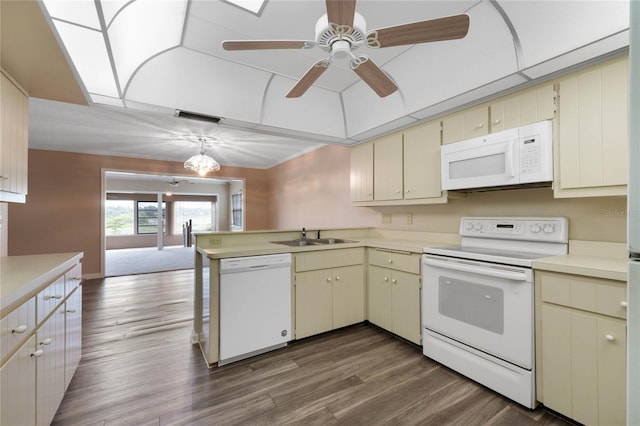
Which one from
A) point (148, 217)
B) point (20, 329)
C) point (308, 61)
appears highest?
point (308, 61)

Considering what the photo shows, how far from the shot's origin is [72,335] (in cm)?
190

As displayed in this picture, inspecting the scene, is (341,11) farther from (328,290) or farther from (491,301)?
(328,290)

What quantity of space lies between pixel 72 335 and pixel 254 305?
4.10 feet

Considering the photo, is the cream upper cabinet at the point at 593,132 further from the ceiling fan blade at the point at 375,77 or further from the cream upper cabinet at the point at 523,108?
the ceiling fan blade at the point at 375,77

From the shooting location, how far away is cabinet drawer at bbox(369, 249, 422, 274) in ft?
8.13

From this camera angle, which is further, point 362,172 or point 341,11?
point 362,172

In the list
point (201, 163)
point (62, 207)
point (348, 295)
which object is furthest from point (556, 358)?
point (62, 207)

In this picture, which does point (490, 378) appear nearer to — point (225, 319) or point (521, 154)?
point (521, 154)

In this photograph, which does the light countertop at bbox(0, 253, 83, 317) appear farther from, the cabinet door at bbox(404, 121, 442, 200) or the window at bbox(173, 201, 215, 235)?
the window at bbox(173, 201, 215, 235)

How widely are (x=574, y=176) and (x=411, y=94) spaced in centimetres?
145

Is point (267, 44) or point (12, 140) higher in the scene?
point (267, 44)

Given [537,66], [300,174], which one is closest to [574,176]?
[537,66]

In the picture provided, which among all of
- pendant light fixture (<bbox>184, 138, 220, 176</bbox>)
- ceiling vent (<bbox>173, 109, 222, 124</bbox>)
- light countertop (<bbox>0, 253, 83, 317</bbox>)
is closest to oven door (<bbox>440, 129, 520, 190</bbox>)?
ceiling vent (<bbox>173, 109, 222, 124</bbox>)

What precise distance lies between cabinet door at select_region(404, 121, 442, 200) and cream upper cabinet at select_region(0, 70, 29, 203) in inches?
124
